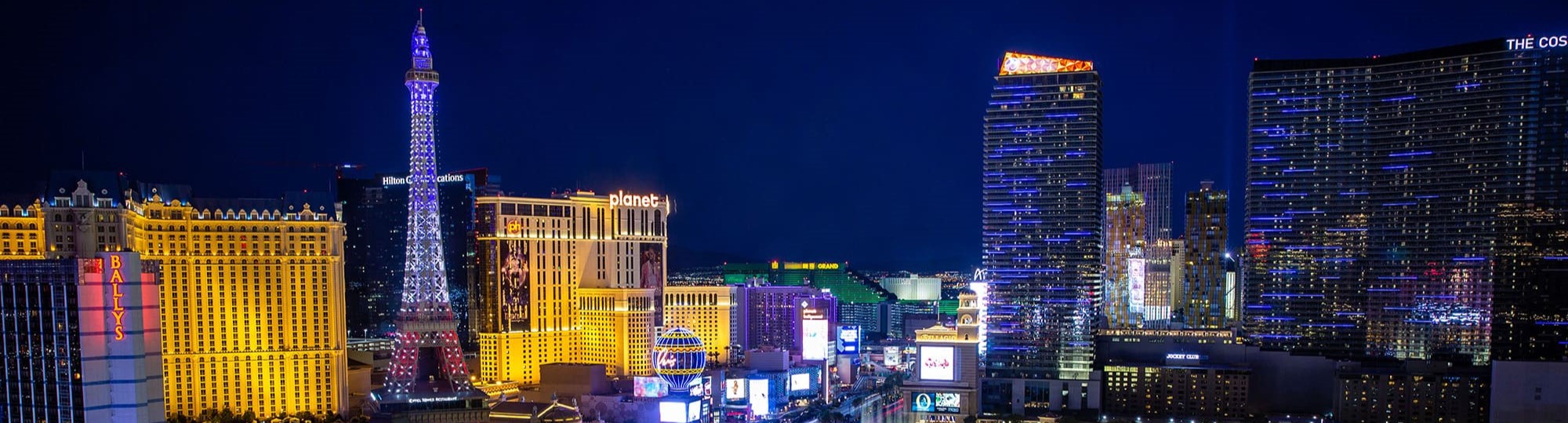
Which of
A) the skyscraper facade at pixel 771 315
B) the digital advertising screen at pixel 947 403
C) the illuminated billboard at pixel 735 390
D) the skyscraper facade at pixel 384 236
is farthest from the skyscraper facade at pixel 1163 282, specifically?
the skyscraper facade at pixel 384 236

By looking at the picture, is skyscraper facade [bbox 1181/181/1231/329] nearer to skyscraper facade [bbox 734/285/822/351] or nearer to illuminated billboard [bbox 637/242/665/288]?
skyscraper facade [bbox 734/285/822/351]

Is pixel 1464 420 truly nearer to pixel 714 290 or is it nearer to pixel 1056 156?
pixel 1056 156

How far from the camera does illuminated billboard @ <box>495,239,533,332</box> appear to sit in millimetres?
57375

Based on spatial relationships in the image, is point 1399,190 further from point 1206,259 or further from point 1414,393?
point 1206,259

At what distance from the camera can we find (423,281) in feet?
153

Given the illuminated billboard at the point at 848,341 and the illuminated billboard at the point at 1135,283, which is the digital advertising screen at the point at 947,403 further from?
the illuminated billboard at the point at 1135,283

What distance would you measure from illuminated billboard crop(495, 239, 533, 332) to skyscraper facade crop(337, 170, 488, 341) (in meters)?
9.92

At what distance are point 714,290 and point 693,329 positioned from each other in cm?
305

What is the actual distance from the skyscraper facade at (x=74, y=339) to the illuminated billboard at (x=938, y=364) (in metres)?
40.1

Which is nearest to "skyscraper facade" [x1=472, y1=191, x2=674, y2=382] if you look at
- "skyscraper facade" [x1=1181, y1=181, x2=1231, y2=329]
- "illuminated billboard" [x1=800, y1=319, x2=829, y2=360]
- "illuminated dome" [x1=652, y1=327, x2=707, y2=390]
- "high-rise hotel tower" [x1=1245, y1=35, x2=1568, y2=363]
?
"illuminated dome" [x1=652, y1=327, x2=707, y2=390]

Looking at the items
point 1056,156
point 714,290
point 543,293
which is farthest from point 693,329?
point 1056,156

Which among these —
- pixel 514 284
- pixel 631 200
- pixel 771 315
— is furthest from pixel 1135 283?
pixel 514 284

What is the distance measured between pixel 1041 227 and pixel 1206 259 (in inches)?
1320

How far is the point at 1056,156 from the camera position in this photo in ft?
186
